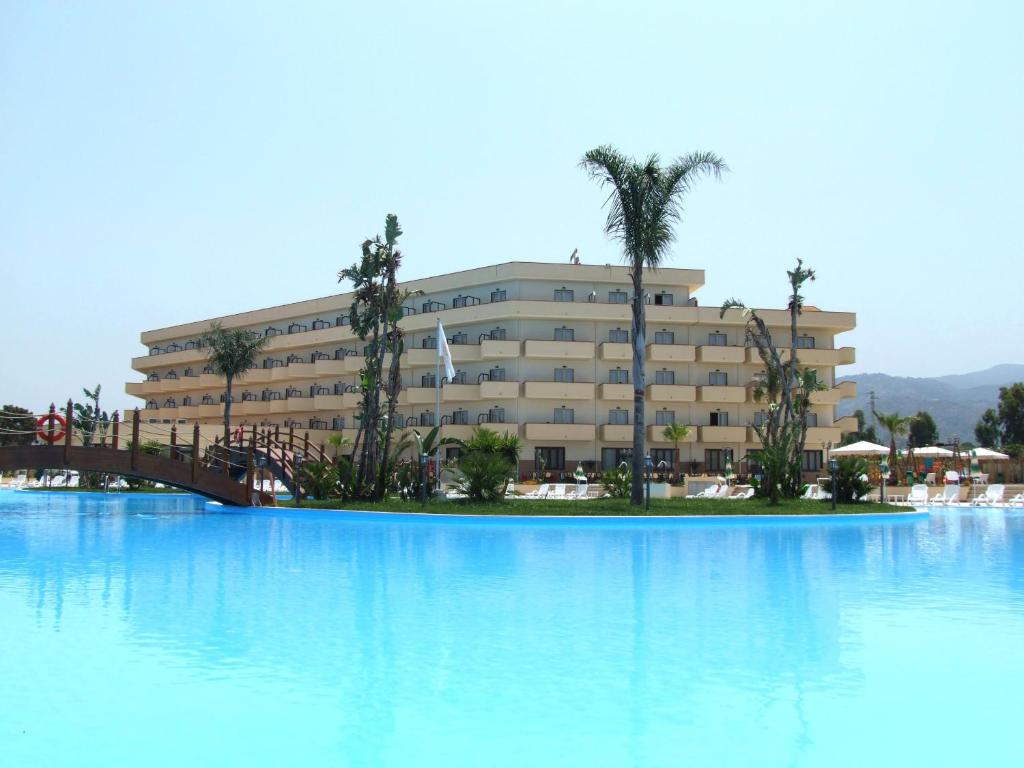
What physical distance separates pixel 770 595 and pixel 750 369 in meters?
46.2

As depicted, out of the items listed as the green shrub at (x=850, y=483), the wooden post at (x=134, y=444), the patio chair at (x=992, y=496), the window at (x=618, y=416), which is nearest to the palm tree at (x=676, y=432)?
the window at (x=618, y=416)

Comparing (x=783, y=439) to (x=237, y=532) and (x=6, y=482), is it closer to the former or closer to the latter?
(x=237, y=532)

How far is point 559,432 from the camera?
53.6 meters

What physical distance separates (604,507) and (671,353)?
28.2m

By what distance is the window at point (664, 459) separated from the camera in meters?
54.8

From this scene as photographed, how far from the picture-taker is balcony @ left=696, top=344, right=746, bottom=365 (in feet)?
182

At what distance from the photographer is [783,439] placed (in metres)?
33.1

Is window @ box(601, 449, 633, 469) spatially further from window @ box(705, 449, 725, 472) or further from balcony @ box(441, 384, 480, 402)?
balcony @ box(441, 384, 480, 402)

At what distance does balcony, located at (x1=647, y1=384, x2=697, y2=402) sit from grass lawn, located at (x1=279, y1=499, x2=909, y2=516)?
74.6ft

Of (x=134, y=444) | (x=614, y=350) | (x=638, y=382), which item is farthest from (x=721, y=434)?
(x=134, y=444)

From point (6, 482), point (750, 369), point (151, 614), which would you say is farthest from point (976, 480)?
point (6, 482)

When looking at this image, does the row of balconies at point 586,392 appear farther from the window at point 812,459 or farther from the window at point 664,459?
the window at point 664,459

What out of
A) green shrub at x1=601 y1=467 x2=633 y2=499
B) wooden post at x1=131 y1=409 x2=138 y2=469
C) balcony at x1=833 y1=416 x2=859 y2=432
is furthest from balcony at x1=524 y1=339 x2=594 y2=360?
wooden post at x1=131 y1=409 x2=138 y2=469

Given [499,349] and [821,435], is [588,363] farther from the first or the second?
[821,435]
